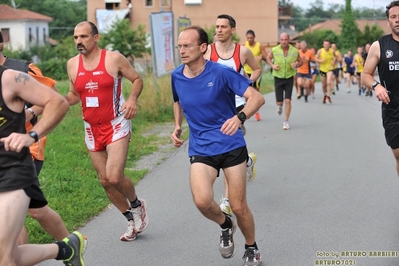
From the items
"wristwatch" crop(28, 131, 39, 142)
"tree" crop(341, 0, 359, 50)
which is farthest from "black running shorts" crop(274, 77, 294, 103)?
"tree" crop(341, 0, 359, 50)

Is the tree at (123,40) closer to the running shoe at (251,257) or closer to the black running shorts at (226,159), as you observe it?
the black running shorts at (226,159)

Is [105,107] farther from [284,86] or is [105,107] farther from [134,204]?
[284,86]

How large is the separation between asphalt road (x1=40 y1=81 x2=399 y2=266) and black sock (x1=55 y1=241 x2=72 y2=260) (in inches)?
44.6

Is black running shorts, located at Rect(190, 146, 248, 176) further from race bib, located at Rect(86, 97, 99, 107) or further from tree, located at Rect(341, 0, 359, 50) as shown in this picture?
tree, located at Rect(341, 0, 359, 50)

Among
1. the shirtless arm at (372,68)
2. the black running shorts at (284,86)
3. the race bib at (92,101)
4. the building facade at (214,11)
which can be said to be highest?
the building facade at (214,11)

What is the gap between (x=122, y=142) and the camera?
6.81m

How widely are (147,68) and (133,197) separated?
1449 cm

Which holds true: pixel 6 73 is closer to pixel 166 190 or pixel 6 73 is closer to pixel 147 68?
pixel 166 190

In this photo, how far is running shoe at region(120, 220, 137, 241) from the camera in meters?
6.90

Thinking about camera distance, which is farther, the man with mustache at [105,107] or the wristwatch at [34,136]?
the man with mustache at [105,107]

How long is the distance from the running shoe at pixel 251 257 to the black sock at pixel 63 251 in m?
1.52

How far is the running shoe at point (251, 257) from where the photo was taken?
5.87 m

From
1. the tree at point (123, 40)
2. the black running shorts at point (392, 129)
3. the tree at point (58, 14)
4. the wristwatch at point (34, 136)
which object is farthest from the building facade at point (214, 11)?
the wristwatch at point (34, 136)

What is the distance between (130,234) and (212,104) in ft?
5.67
